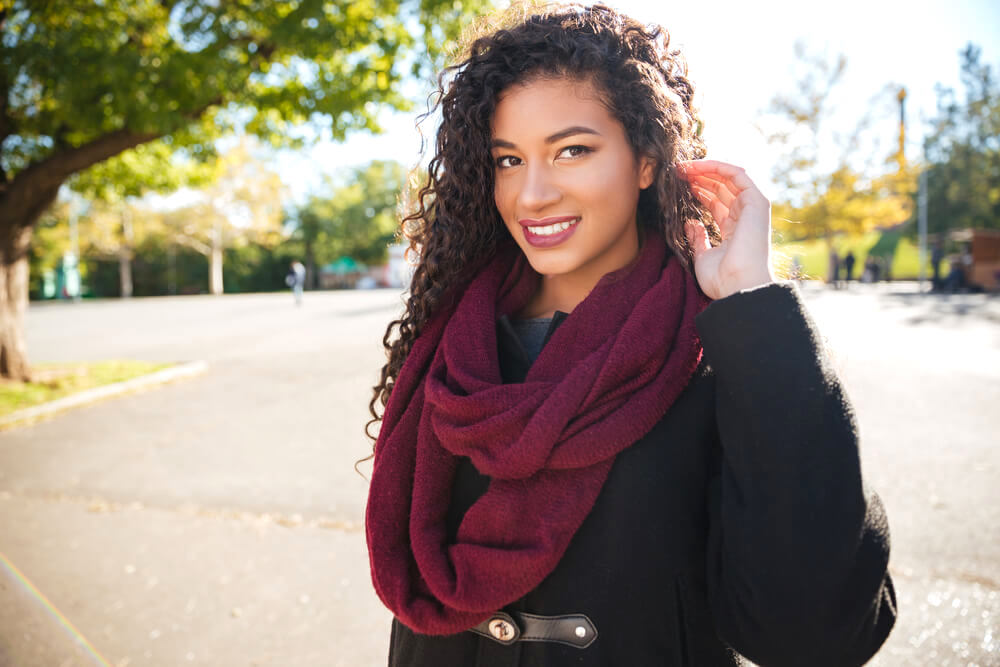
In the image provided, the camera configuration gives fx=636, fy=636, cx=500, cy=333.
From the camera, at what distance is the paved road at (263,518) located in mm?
3010

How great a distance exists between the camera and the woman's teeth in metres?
1.53

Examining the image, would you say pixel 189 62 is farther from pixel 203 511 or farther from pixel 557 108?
pixel 557 108

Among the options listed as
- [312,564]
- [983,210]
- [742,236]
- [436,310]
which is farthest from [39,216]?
[983,210]

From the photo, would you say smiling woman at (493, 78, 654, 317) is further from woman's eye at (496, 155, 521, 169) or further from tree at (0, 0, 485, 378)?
tree at (0, 0, 485, 378)

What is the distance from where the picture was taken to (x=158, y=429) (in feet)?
21.7

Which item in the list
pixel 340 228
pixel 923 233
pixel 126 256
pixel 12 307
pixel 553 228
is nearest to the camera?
pixel 553 228

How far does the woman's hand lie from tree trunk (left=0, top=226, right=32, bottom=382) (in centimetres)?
994

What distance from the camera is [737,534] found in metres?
1.12

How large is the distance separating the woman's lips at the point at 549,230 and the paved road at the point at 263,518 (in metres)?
0.65

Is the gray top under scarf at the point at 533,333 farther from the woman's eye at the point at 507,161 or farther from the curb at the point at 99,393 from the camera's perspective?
the curb at the point at 99,393

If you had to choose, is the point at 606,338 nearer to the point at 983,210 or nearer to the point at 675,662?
the point at 675,662

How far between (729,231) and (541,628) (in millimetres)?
932

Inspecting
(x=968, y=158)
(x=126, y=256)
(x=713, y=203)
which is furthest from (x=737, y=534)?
(x=126, y=256)

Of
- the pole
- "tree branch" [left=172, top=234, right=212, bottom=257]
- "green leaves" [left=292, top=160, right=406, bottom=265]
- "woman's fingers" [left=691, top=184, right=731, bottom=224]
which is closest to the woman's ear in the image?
"woman's fingers" [left=691, top=184, right=731, bottom=224]
